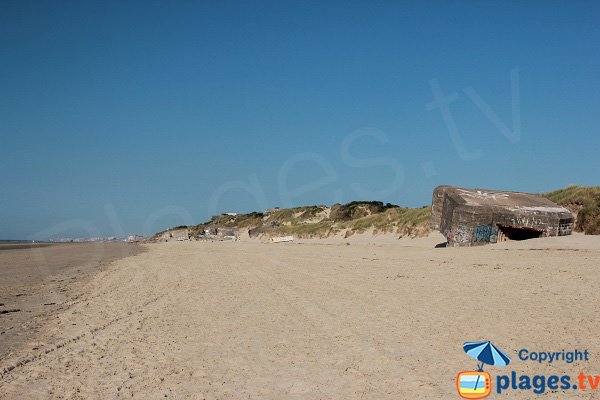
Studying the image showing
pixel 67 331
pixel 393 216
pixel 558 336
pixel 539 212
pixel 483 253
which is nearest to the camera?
pixel 558 336

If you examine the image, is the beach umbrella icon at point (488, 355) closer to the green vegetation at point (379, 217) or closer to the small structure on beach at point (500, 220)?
the small structure on beach at point (500, 220)

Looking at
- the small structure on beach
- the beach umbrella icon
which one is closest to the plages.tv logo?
the beach umbrella icon

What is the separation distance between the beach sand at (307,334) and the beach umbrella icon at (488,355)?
0.27ft

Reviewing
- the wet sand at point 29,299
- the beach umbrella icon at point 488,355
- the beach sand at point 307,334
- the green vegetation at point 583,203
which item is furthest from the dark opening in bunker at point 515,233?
the wet sand at point 29,299

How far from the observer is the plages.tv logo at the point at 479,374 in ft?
13.9

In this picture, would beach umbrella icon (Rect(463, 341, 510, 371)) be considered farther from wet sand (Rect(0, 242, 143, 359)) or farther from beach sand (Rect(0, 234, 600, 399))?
wet sand (Rect(0, 242, 143, 359))

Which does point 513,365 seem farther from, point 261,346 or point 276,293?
point 276,293

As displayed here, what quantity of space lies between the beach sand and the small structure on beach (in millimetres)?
7339

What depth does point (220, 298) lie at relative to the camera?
9.53m

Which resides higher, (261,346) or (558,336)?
(261,346)

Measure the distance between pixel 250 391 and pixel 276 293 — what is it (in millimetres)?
5558

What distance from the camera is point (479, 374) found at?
4598 millimetres

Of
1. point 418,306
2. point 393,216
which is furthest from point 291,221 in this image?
point 418,306

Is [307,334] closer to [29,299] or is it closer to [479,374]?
[479,374]
